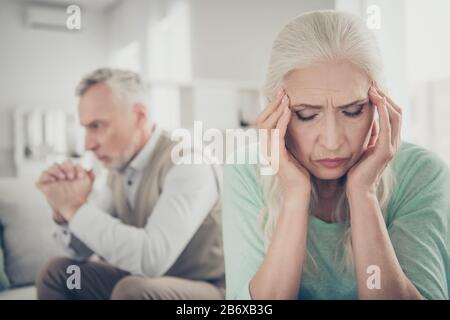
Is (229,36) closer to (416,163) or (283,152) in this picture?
(283,152)

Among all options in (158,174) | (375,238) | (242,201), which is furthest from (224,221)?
(375,238)

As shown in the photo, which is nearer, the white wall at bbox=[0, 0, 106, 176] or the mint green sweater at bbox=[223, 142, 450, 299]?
the mint green sweater at bbox=[223, 142, 450, 299]

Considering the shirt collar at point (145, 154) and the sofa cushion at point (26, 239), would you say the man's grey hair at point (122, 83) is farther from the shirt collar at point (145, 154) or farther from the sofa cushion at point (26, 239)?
the sofa cushion at point (26, 239)

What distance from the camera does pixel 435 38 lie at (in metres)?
1.23

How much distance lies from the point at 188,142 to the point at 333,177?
35 centimetres

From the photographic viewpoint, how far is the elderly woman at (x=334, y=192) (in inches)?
42.8

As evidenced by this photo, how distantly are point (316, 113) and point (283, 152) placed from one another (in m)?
0.11

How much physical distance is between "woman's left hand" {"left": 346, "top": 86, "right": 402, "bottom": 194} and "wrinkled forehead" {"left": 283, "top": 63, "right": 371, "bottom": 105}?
1.4 inches

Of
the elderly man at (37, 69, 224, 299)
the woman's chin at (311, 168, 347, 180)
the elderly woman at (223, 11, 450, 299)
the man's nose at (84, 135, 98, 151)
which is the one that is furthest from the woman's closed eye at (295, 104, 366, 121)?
the man's nose at (84, 135, 98, 151)

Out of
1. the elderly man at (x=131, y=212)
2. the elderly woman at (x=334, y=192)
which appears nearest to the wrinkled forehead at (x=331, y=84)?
the elderly woman at (x=334, y=192)

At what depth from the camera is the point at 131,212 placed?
1.22 metres

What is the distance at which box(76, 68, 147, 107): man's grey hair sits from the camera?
122 cm

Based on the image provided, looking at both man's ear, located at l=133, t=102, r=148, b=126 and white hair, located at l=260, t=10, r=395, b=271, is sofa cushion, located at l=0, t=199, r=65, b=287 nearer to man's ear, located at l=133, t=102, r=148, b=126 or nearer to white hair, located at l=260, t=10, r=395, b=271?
man's ear, located at l=133, t=102, r=148, b=126

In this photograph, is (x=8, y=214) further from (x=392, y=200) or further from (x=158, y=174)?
(x=392, y=200)
